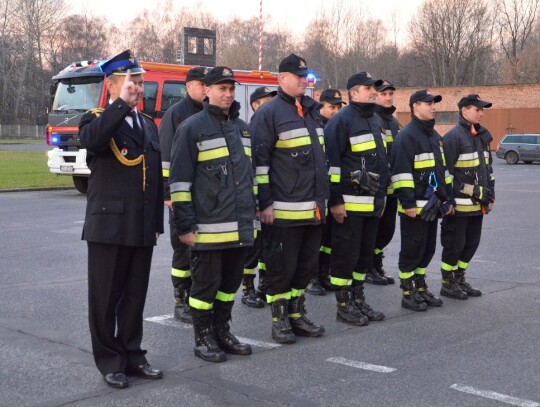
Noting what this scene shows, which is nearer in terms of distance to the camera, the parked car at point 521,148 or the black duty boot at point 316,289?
the black duty boot at point 316,289

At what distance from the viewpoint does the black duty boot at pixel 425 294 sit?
7.54m

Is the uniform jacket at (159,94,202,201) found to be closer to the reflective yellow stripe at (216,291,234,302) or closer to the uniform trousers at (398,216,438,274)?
the reflective yellow stripe at (216,291,234,302)

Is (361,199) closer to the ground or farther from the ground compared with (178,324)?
farther from the ground

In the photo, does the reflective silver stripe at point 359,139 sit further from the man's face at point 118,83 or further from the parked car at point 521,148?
the parked car at point 521,148

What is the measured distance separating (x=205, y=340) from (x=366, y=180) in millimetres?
2041

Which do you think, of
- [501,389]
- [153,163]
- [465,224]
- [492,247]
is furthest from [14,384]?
[492,247]

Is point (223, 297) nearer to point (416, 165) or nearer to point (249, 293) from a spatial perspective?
point (249, 293)

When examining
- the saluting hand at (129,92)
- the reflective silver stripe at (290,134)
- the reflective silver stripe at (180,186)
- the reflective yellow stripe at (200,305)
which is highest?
the saluting hand at (129,92)

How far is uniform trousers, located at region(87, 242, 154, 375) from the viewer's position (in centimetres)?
508

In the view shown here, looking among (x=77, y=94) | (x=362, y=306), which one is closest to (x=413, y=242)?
(x=362, y=306)

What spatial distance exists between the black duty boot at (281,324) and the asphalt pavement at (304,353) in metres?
0.09

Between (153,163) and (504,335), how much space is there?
127 inches

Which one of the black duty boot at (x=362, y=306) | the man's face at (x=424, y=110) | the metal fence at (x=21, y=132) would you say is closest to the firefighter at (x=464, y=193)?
the man's face at (x=424, y=110)

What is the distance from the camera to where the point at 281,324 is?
6242 mm
